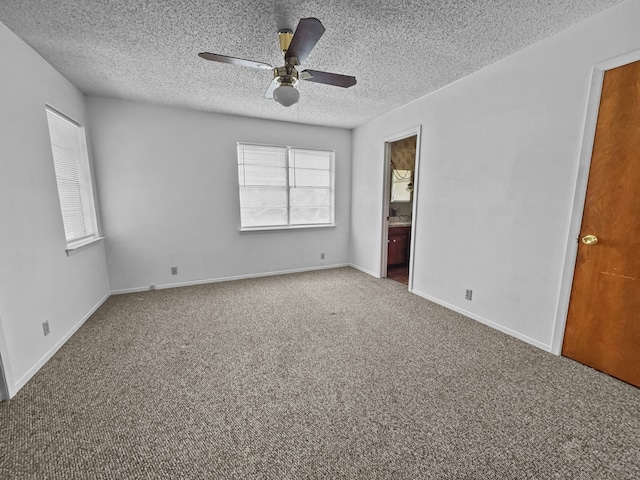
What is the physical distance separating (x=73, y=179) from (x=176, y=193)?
1067mm

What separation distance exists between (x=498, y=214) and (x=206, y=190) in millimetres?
3691

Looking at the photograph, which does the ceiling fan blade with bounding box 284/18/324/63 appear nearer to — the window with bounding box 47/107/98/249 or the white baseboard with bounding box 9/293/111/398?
the window with bounding box 47/107/98/249

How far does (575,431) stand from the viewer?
4.77ft

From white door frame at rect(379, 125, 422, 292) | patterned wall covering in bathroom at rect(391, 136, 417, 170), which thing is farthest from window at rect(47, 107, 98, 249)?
patterned wall covering in bathroom at rect(391, 136, 417, 170)

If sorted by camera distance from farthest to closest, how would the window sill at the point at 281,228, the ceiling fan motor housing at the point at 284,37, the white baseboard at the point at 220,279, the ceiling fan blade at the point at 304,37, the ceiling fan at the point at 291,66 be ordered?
the window sill at the point at 281,228 < the white baseboard at the point at 220,279 < the ceiling fan motor housing at the point at 284,37 < the ceiling fan at the point at 291,66 < the ceiling fan blade at the point at 304,37

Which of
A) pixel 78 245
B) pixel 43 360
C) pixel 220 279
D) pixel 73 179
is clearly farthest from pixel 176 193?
pixel 43 360

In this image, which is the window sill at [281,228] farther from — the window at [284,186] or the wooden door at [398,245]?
the wooden door at [398,245]

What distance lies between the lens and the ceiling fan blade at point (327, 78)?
1.98m

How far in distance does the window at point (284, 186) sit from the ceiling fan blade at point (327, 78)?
90.2 inches

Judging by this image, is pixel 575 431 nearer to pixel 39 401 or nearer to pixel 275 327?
pixel 275 327

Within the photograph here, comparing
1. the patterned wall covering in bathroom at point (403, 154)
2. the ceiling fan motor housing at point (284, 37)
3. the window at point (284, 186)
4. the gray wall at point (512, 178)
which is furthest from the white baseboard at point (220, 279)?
the ceiling fan motor housing at point (284, 37)

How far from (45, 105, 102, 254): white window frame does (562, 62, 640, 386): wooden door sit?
14.8ft

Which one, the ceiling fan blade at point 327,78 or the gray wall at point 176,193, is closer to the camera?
the ceiling fan blade at point 327,78

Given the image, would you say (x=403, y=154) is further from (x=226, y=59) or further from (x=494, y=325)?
(x=226, y=59)
